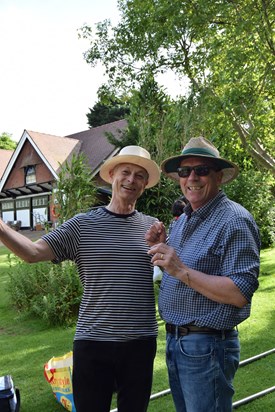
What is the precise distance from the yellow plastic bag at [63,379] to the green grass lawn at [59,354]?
0.86 feet

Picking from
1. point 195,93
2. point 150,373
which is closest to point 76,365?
point 150,373

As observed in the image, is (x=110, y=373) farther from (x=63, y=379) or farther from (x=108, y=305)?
(x=63, y=379)

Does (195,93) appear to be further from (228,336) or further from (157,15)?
(228,336)

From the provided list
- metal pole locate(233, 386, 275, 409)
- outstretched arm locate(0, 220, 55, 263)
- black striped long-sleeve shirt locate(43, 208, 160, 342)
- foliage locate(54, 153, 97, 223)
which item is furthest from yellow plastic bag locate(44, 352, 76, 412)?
foliage locate(54, 153, 97, 223)

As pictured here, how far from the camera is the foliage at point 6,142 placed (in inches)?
2045

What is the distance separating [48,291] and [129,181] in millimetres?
5127

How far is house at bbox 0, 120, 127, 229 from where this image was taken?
24.5 meters

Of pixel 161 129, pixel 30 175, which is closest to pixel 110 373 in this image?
pixel 161 129

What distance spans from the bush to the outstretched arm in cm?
467

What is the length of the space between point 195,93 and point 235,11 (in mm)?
2081

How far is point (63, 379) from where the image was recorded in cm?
378

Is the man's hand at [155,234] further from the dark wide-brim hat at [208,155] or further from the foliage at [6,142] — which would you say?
the foliage at [6,142]

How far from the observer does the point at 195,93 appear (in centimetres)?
935

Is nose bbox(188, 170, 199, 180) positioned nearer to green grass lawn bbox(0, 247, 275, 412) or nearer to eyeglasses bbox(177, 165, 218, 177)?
eyeglasses bbox(177, 165, 218, 177)
